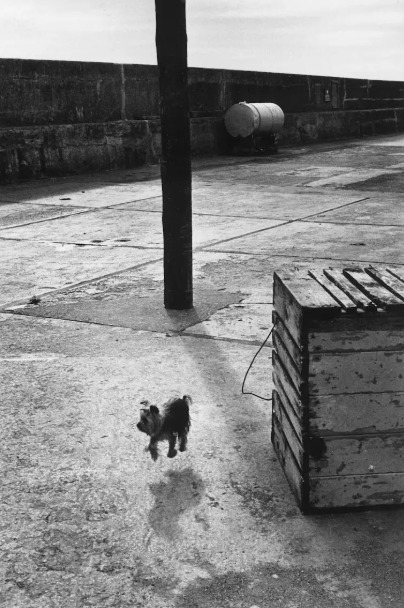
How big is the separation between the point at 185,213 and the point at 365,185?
7.31 meters

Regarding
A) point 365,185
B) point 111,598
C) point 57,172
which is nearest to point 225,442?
point 111,598

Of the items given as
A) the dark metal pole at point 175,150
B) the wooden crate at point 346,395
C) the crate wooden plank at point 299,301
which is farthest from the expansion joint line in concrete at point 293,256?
the wooden crate at point 346,395

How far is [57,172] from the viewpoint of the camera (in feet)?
44.8

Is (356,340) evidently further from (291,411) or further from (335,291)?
(291,411)

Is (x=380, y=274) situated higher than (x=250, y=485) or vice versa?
(x=380, y=274)

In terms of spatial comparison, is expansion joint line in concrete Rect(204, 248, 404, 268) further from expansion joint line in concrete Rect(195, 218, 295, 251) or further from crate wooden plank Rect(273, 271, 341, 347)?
crate wooden plank Rect(273, 271, 341, 347)

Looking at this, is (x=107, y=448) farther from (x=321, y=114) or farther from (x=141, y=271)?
(x=321, y=114)

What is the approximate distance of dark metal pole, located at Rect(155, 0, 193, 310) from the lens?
15.8ft

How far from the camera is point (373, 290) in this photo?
9.30 ft

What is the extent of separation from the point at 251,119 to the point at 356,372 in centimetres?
1488

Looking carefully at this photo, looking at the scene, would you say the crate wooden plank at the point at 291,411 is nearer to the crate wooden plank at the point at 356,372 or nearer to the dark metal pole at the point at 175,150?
the crate wooden plank at the point at 356,372

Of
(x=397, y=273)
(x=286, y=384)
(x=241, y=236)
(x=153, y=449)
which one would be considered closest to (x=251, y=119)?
(x=241, y=236)

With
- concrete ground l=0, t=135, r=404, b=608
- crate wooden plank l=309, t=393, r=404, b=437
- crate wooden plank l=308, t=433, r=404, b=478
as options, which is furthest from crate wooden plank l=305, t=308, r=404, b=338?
concrete ground l=0, t=135, r=404, b=608

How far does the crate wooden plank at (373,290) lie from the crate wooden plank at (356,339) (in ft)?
0.21
